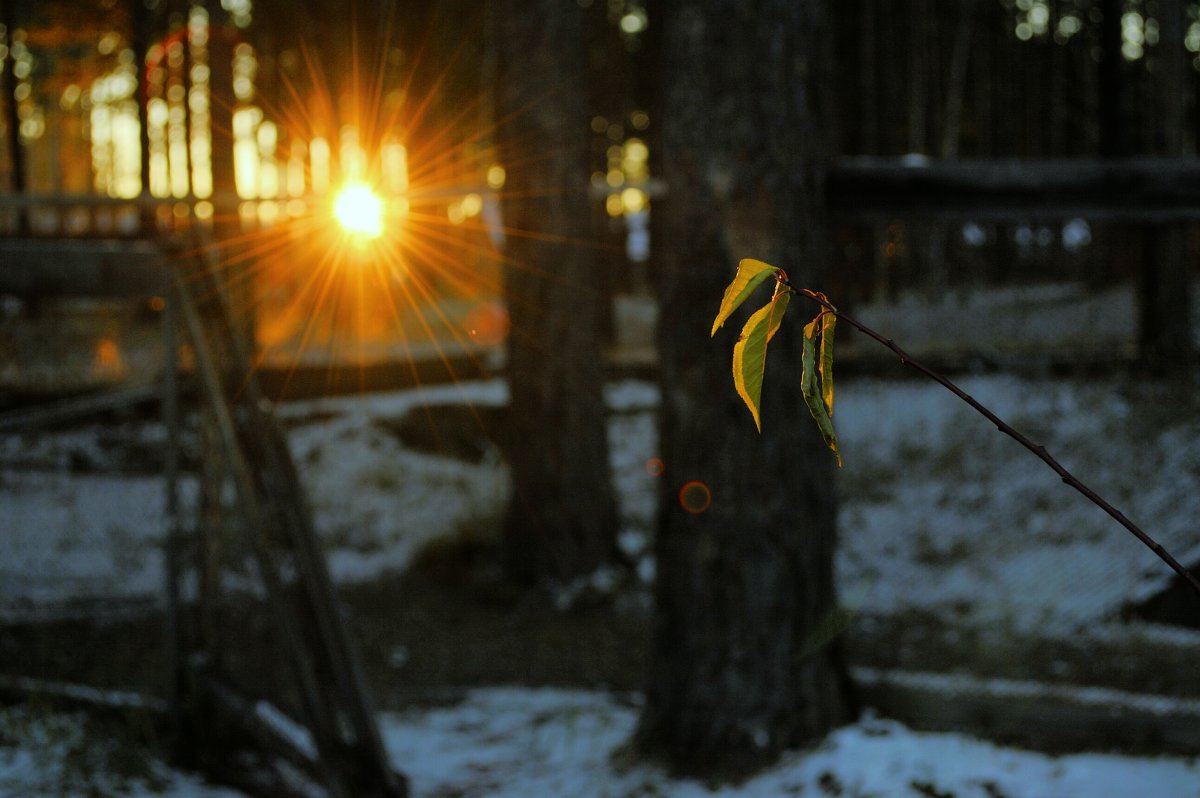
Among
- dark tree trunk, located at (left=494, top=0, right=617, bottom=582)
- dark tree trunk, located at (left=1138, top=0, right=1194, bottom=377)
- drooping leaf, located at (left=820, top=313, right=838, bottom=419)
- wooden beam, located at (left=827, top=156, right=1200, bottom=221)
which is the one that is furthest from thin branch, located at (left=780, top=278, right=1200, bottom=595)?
dark tree trunk, located at (left=1138, top=0, right=1194, bottom=377)

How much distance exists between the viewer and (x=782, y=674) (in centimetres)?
403

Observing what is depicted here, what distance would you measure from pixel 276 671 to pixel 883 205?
3020 millimetres

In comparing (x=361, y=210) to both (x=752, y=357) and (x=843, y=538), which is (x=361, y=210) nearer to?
(x=752, y=357)

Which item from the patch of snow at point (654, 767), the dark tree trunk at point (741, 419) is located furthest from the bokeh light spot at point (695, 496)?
the patch of snow at point (654, 767)

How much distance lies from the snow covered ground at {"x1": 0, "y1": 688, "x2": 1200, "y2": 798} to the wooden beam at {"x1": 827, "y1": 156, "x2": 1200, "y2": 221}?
1.71 m

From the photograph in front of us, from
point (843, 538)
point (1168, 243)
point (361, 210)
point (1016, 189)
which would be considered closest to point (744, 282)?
point (361, 210)

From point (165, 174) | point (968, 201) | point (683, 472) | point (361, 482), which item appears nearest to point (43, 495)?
point (361, 482)

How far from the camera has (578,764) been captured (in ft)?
14.8

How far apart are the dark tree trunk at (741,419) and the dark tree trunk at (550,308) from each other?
3.90 metres

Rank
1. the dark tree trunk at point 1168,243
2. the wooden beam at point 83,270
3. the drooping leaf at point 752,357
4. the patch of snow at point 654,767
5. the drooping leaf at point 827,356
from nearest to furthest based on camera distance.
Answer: the drooping leaf at point 752,357, the drooping leaf at point 827,356, the patch of snow at point 654,767, the wooden beam at point 83,270, the dark tree trunk at point 1168,243

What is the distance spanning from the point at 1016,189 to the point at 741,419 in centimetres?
120

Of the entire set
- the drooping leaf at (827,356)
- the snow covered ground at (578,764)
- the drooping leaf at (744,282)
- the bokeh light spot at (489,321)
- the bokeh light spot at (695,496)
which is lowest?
the snow covered ground at (578,764)

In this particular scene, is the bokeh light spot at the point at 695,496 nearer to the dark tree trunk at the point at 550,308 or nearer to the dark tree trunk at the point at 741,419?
the dark tree trunk at the point at 741,419

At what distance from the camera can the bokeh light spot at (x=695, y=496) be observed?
3998 mm
